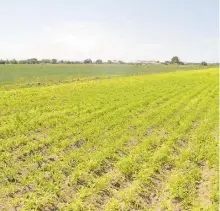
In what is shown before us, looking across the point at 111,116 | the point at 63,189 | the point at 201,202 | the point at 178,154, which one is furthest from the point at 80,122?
the point at 201,202

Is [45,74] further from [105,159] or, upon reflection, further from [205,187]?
[205,187]

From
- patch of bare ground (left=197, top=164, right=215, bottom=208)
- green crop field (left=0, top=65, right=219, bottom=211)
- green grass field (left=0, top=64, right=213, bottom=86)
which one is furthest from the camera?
green grass field (left=0, top=64, right=213, bottom=86)

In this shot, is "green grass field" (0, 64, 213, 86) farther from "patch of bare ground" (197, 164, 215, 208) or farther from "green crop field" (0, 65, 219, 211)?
"patch of bare ground" (197, 164, 215, 208)

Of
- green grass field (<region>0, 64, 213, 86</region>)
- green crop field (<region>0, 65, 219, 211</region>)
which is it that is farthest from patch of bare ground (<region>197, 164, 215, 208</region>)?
green grass field (<region>0, 64, 213, 86</region>)

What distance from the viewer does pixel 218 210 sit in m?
8.74

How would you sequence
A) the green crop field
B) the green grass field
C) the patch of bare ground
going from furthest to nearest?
1. the green grass field
2. the patch of bare ground
3. the green crop field

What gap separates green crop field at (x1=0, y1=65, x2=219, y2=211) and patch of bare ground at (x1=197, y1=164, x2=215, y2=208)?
3 cm

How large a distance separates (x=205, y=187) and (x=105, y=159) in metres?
3.83

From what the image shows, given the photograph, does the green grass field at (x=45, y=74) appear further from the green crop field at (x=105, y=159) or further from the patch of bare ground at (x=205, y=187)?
the patch of bare ground at (x=205, y=187)

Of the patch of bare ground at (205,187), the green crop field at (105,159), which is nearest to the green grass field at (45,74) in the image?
the green crop field at (105,159)

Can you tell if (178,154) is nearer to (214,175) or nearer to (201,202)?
(214,175)

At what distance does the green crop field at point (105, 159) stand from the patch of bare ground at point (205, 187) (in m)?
0.03

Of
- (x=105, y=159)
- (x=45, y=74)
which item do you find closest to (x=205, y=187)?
(x=105, y=159)

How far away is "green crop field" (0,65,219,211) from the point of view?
916cm
